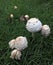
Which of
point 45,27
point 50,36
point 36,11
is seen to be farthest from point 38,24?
point 36,11

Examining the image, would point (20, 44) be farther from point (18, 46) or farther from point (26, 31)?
point (26, 31)

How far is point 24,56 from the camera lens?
92.7 inches

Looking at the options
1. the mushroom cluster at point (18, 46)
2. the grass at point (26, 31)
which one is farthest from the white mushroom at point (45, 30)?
the mushroom cluster at point (18, 46)

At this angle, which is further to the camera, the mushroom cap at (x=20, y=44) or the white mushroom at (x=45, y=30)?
the white mushroom at (x=45, y=30)

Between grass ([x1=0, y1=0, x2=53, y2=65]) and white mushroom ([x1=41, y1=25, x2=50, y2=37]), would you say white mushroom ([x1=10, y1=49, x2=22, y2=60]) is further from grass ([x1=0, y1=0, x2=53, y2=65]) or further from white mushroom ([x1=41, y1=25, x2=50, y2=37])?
white mushroom ([x1=41, y1=25, x2=50, y2=37])

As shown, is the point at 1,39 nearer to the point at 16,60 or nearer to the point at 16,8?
the point at 16,60

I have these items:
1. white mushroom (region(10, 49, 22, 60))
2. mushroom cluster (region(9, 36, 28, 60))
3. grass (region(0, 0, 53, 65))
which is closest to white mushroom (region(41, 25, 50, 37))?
grass (region(0, 0, 53, 65))

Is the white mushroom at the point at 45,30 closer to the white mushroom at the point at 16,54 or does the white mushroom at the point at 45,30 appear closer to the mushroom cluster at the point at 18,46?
the mushroom cluster at the point at 18,46

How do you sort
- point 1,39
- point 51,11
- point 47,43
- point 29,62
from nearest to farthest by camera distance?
1. point 29,62
2. point 47,43
3. point 1,39
4. point 51,11

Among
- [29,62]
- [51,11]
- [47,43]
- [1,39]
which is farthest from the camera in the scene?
[51,11]

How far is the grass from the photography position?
2.33 meters

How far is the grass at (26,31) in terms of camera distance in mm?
2326

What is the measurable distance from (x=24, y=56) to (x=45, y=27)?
367 millimetres

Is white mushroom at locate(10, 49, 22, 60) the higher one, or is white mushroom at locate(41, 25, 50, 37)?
white mushroom at locate(41, 25, 50, 37)
